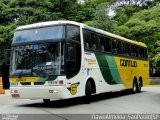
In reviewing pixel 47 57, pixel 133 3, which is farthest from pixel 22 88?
pixel 133 3

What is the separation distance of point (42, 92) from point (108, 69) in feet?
18.9

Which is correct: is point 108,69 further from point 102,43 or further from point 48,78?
point 48,78

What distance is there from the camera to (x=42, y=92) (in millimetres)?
15328

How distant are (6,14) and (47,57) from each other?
24.4 metres

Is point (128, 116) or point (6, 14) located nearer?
point (128, 116)

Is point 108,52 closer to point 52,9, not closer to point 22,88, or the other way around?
point 22,88

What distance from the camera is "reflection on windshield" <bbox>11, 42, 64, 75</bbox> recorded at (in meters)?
15.3

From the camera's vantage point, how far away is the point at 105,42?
20.1 m

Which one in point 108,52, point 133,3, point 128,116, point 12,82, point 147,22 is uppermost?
point 133,3

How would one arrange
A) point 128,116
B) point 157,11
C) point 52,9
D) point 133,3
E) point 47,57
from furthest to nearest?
point 133,3 < point 52,9 < point 157,11 < point 47,57 < point 128,116

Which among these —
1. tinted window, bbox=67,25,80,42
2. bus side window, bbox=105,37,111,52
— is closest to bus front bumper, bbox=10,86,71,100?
tinted window, bbox=67,25,80,42

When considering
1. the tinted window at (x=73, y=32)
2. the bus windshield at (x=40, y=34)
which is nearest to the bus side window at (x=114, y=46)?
the tinted window at (x=73, y=32)

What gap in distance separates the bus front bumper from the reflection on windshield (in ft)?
1.92

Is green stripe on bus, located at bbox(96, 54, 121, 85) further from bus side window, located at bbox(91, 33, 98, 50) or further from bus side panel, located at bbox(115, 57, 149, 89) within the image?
bus side panel, located at bbox(115, 57, 149, 89)
